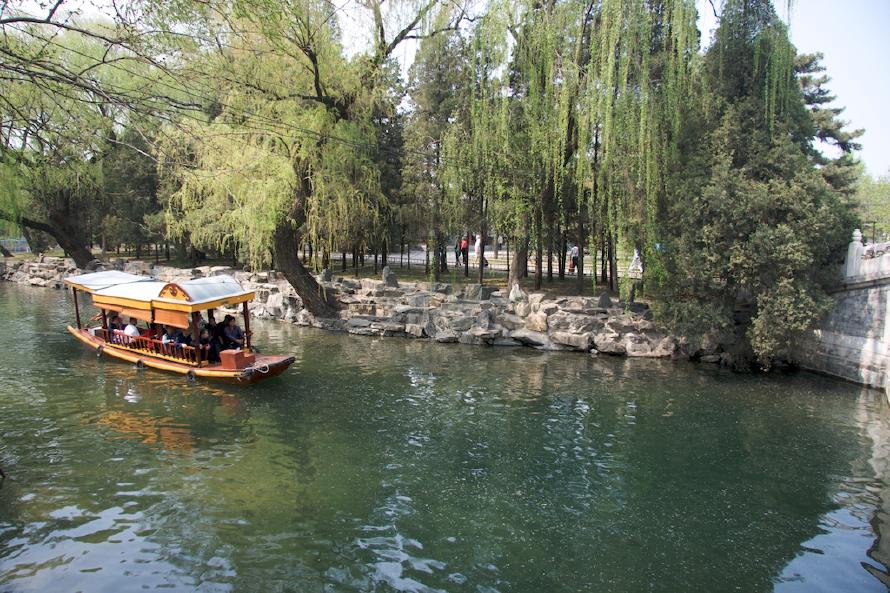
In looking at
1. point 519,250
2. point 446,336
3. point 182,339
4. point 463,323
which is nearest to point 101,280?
point 182,339

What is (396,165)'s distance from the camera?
23.8 meters

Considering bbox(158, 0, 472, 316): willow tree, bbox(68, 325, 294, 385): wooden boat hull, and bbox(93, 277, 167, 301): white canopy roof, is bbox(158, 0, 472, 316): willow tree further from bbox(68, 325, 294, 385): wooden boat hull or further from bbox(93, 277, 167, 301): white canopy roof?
bbox(68, 325, 294, 385): wooden boat hull

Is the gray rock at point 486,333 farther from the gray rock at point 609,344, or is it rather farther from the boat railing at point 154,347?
the boat railing at point 154,347

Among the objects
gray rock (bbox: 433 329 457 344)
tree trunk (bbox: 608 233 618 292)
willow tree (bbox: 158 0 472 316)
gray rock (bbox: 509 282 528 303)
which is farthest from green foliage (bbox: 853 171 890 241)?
willow tree (bbox: 158 0 472 316)

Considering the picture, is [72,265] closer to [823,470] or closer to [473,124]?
[473,124]

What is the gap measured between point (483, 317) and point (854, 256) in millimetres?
9718

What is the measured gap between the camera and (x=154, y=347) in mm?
14555

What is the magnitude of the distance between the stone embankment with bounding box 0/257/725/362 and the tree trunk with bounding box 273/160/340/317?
→ 0.46 meters

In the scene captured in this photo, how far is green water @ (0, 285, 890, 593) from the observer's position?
6.46 meters

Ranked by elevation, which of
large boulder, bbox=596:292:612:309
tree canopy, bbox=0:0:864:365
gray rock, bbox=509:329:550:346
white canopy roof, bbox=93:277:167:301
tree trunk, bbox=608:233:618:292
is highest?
tree canopy, bbox=0:0:864:365

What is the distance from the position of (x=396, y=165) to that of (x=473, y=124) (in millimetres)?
6387

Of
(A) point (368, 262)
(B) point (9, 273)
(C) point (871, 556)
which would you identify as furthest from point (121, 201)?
(C) point (871, 556)

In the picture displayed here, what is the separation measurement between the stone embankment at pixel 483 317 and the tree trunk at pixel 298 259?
18.1 inches

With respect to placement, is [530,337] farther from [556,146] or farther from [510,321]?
[556,146]
